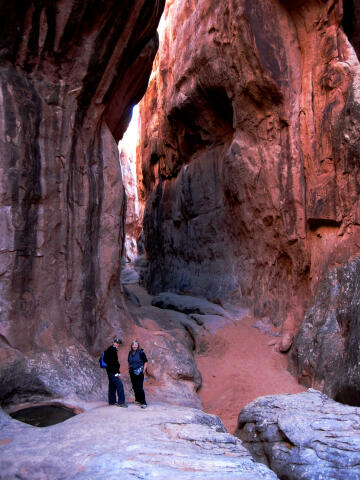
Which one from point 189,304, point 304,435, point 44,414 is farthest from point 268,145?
point 44,414

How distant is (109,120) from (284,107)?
15.6 ft

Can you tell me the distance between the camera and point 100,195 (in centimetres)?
1028

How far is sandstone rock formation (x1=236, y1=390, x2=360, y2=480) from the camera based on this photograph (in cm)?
525

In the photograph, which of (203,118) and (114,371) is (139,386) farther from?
(203,118)

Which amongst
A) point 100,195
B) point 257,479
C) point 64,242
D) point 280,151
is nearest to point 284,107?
point 280,151

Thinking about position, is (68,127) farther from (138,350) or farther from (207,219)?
(207,219)

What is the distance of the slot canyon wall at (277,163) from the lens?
10000mm

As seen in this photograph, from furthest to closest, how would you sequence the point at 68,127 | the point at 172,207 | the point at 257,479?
the point at 172,207, the point at 68,127, the point at 257,479

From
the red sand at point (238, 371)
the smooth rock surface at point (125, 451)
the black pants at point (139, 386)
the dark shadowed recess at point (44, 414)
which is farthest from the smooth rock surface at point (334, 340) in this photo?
the dark shadowed recess at point (44, 414)

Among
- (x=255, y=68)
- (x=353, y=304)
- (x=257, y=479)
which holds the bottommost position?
(x=257, y=479)

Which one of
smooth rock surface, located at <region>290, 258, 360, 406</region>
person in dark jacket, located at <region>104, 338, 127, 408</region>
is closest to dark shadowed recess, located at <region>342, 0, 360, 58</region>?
smooth rock surface, located at <region>290, 258, 360, 406</region>

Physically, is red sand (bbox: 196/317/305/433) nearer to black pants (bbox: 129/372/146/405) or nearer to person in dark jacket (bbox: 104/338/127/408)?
black pants (bbox: 129/372/146/405)

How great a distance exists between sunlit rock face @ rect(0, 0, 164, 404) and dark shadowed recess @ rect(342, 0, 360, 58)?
18.3 feet

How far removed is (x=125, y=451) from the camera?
449cm
